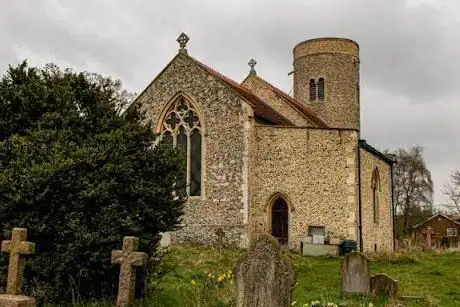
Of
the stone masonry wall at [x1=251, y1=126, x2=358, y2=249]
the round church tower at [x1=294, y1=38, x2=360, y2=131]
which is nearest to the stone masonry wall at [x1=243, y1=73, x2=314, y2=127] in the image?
the stone masonry wall at [x1=251, y1=126, x2=358, y2=249]

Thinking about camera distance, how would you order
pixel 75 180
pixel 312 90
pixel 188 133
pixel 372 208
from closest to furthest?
1. pixel 75 180
2. pixel 188 133
3. pixel 372 208
4. pixel 312 90

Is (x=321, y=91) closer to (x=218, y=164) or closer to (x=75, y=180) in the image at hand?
(x=218, y=164)

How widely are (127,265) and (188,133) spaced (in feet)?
50.1

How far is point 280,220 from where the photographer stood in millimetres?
23203

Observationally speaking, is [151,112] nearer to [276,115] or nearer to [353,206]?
[276,115]

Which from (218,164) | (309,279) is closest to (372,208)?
(218,164)

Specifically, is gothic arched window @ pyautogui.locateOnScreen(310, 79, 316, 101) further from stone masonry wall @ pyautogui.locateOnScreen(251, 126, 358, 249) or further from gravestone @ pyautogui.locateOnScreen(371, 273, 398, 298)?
gravestone @ pyautogui.locateOnScreen(371, 273, 398, 298)

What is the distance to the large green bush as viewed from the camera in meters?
9.84

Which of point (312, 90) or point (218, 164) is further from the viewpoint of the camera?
point (312, 90)

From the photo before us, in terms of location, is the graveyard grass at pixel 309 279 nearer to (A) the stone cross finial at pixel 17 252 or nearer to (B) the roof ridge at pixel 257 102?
(A) the stone cross finial at pixel 17 252

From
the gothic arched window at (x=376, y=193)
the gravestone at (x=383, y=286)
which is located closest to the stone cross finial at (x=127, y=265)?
the gravestone at (x=383, y=286)

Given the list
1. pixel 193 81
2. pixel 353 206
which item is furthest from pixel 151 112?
pixel 353 206

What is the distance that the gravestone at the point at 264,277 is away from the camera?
Result: 296 inches

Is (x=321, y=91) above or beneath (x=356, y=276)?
above
